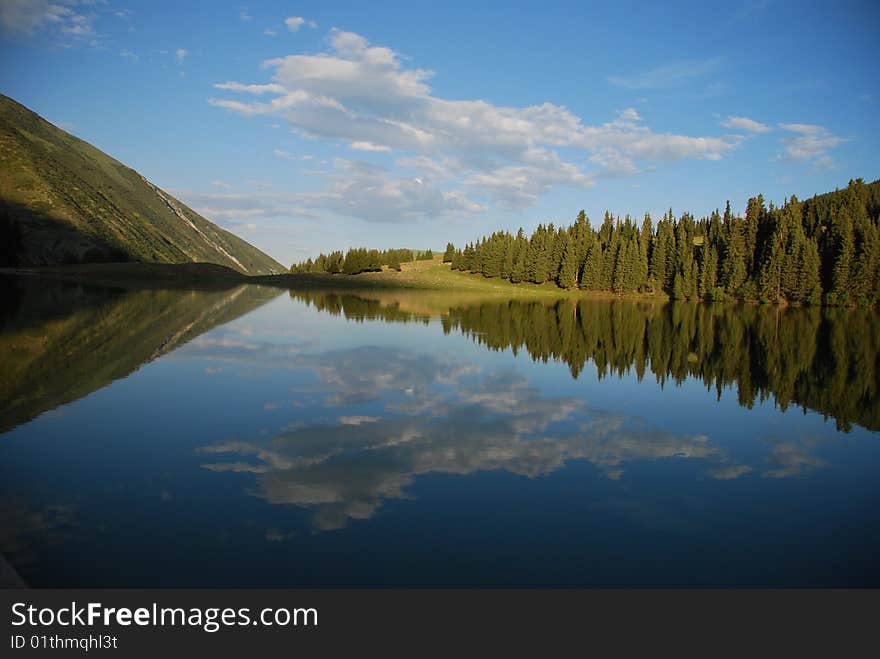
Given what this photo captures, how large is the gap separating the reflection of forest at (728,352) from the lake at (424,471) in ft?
0.99

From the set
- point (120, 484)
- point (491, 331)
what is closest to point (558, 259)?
point (491, 331)

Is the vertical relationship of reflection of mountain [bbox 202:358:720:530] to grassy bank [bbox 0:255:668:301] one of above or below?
below

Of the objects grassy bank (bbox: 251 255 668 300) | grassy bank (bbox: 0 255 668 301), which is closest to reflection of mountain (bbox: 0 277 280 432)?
grassy bank (bbox: 0 255 668 301)

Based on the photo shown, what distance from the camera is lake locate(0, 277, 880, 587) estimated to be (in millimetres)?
7316

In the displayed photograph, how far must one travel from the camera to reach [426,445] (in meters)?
12.3

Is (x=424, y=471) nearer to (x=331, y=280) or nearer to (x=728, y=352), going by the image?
(x=728, y=352)

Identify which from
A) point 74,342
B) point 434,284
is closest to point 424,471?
point 74,342

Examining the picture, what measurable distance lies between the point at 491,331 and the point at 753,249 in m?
83.8

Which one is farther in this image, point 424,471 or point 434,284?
point 434,284

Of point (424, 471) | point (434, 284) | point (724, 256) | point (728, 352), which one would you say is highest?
point (724, 256)

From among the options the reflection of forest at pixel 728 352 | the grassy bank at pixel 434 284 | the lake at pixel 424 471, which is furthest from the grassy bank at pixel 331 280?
the lake at pixel 424 471

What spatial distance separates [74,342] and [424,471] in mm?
21131

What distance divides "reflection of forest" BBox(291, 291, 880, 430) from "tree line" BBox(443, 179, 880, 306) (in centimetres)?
4276

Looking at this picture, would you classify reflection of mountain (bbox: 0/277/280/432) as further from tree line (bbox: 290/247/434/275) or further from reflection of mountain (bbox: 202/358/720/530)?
tree line (bbox: 290/247/434/275)
